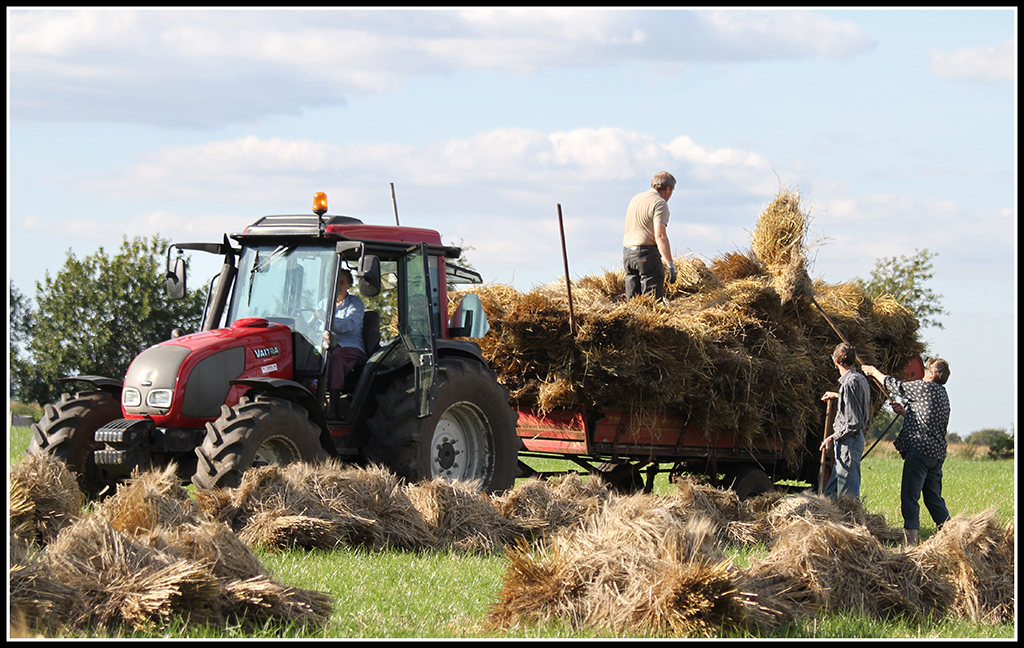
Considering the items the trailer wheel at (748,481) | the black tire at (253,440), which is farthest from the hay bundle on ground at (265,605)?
the trailer wheel at (748,481)

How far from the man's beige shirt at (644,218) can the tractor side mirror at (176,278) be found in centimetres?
430

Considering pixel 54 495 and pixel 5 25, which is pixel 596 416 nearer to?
pixel 54 495

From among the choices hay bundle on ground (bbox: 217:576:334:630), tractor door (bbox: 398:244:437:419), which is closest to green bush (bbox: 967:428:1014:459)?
tractor door (bbox: 398:244:437:419)

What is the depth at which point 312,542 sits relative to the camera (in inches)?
268

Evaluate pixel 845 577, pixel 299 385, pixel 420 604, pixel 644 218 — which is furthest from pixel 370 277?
pixel 845 577

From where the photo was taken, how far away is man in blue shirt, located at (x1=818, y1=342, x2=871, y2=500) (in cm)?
904

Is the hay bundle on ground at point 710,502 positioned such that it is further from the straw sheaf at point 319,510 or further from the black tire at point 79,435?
the black tire at point 79,435

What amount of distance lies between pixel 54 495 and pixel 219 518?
1248mm

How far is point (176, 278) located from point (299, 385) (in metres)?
1.78

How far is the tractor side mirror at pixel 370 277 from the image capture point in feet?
26.6

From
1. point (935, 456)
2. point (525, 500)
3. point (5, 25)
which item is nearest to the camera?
point (5, 25)

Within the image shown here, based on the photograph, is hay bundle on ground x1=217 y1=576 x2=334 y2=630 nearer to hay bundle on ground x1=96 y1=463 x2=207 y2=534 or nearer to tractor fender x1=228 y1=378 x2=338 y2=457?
hay bundle on ground x1=96 y1=463 x2=207 y2=534

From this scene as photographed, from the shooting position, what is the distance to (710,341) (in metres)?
9.56

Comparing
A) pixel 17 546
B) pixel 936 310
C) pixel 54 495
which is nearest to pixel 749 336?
pixel 54 495
